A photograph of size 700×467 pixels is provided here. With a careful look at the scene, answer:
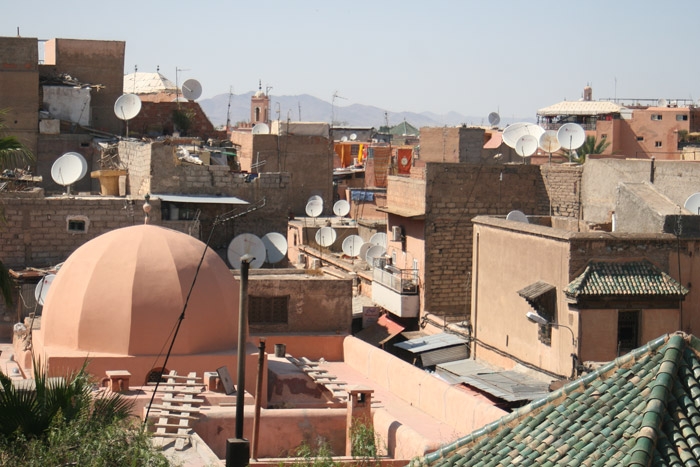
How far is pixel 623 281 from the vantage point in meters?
17.0

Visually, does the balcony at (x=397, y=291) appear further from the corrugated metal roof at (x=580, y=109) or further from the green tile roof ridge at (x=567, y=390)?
the corrugated metal roof at (x=580, y=109)

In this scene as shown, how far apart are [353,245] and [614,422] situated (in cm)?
2152

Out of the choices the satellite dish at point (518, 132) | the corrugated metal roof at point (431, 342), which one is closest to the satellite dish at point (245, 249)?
the corrugated metal roof at point (431, 342)

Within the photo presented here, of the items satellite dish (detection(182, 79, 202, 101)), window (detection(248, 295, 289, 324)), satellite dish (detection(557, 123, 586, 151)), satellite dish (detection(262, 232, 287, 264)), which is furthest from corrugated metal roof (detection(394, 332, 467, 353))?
satellite dish (detection(182, 79, 202, 101))

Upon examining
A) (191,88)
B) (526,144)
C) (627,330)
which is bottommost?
(627,330)

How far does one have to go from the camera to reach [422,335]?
2344 centimetres

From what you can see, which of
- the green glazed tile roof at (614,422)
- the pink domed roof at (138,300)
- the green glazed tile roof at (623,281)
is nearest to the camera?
the green glazed tile roof at (614,422)

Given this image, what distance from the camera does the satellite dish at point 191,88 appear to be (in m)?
37.0

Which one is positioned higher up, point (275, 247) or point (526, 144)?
point (526, 144)

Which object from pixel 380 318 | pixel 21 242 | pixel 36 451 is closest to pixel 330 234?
pixel 380 318

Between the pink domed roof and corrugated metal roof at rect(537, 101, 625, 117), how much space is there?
1578 inches

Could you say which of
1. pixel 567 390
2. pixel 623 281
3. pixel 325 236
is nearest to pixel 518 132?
pixel 325 236

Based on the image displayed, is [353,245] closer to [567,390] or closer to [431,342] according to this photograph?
[431,342]

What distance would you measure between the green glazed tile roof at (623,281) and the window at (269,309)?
18.7 feet
